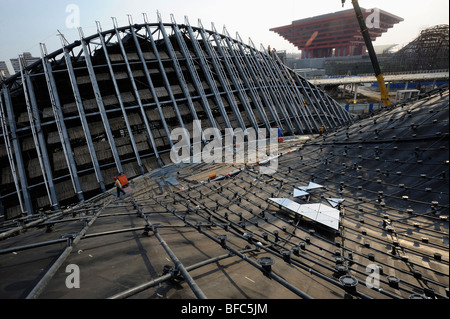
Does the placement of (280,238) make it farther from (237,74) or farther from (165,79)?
(237,74)

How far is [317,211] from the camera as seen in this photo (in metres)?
11.1

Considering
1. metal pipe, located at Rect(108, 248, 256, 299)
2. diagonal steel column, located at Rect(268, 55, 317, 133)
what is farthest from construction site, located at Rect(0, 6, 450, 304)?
diagonal steel column, located at Rect(268, 55, 317, 133)

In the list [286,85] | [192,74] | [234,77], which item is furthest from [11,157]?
[286,85]

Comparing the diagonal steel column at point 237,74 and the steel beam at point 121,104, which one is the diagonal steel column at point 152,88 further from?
the diagonal steel column at point 237,74

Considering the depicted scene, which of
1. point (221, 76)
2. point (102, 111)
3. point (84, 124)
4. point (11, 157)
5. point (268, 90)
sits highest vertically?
point (221, 76)

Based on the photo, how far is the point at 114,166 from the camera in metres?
26.0

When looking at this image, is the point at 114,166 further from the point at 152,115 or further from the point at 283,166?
the point at 283,166

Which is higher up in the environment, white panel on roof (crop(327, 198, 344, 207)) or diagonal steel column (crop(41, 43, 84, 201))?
diagonal steel column (crop(41, 43, 84, 201))

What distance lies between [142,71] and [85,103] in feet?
28.8

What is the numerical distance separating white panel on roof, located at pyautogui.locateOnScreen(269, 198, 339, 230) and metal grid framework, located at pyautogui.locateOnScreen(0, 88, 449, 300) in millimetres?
397

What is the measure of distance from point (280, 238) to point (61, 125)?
999 inches

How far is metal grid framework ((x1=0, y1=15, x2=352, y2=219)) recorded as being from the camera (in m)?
23.3

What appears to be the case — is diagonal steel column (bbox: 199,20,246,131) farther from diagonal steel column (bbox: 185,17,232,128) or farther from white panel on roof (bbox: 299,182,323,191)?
white panel on roof (bbox: 299,182,323,191)
